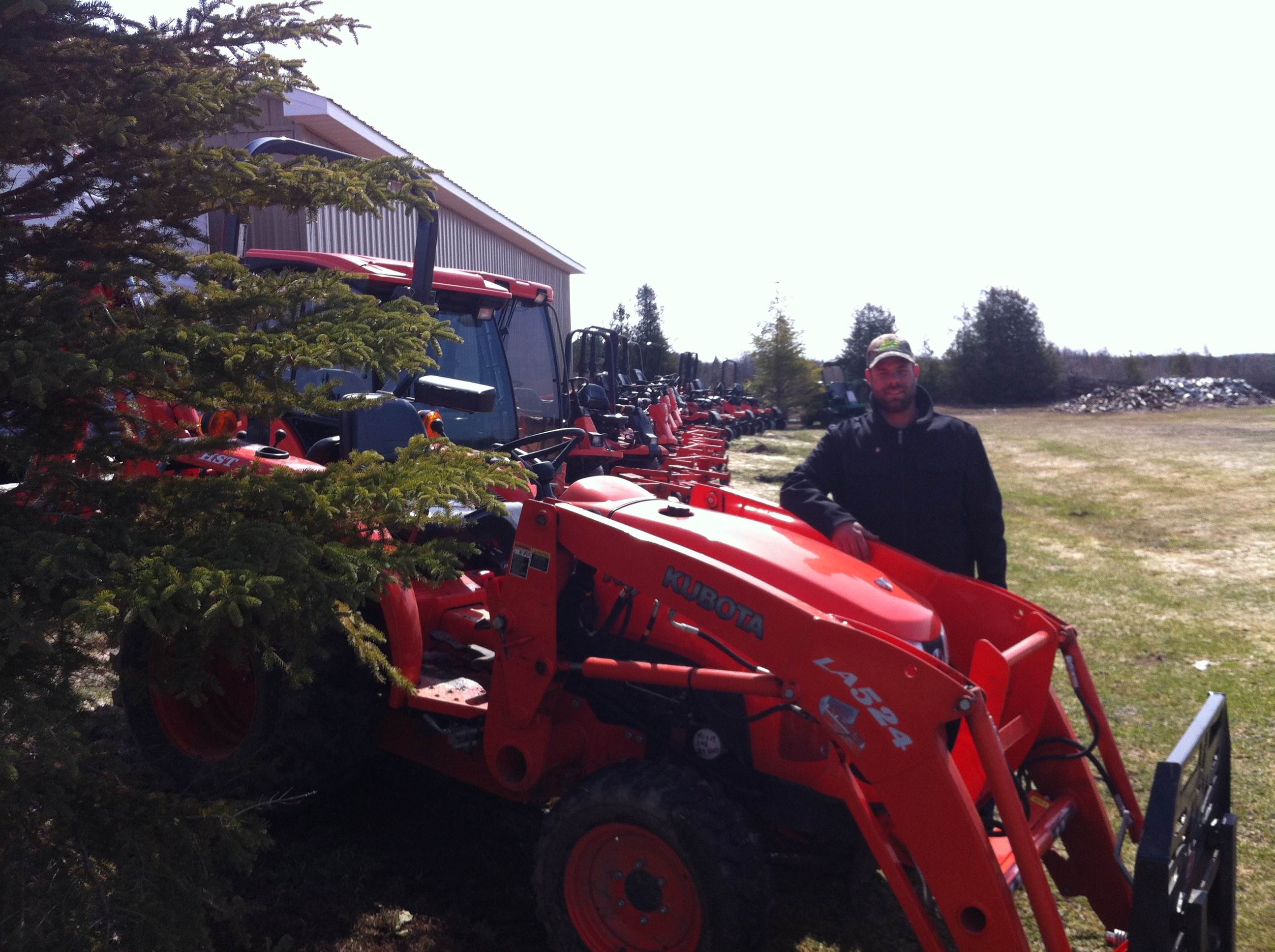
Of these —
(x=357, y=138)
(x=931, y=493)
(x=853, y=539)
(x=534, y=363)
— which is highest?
(x=357, y=138)

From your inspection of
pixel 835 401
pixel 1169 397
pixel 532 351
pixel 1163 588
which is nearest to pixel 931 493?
pixel 532 351

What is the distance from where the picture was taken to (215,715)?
3930 mm

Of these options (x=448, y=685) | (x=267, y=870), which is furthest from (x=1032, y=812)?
(x=267, y=870)

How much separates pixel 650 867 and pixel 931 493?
2.08 meters

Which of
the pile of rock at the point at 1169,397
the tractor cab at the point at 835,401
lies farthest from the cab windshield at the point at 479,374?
the pile of rock at the point at 1169,397

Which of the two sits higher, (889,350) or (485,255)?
(485,255)

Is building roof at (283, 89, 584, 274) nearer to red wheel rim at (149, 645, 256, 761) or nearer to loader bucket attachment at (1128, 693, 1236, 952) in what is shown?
red wheel rim at (149, 645, 256, 761)

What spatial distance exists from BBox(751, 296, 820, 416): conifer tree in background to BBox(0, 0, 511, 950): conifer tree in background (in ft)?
97.3

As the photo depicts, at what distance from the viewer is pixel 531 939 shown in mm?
3094

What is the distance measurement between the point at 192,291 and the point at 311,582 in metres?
1.11

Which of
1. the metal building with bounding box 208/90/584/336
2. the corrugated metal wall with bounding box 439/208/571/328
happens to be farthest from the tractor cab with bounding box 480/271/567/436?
the corrugated metal wall with bounding box 439/208/571/328

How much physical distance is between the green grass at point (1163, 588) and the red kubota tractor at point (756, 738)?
660mm

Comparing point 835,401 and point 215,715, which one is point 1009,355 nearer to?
point 835,401

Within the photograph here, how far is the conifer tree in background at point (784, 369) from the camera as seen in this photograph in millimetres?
32219
